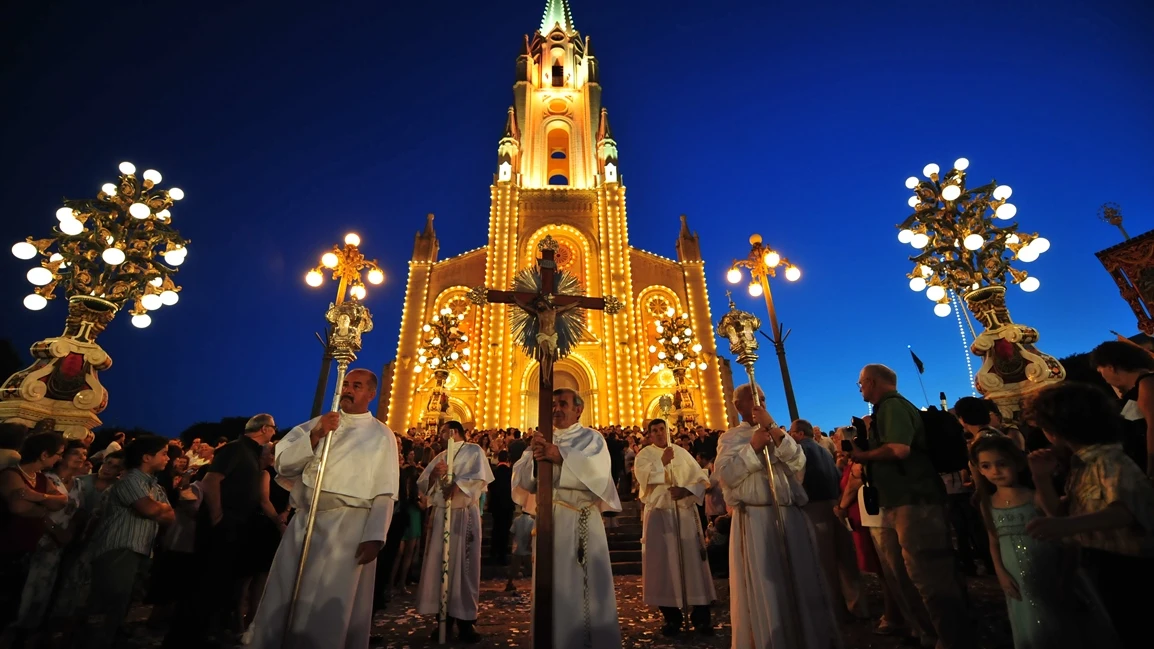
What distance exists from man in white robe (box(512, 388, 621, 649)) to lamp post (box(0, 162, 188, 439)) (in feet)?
27.8

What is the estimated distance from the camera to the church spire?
3975 cm

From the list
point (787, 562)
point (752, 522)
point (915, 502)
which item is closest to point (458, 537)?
point (752, 522)

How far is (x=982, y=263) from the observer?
360 inches

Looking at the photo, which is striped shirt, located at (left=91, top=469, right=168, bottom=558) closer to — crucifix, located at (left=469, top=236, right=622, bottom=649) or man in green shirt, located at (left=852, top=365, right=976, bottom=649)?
crucifix, located at (left=469, top=236, right=622, bottom=649)

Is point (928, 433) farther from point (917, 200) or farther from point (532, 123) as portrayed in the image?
point (532, 123)

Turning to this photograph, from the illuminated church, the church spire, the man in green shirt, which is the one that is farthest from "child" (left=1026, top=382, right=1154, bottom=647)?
the church spire

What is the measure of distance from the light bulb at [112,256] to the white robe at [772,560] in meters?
10.2

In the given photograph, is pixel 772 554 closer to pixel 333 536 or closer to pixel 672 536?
pixel 672 536

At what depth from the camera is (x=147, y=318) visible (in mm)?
9070

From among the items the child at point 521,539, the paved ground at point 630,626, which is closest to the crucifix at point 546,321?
the paved ground at point 630,626

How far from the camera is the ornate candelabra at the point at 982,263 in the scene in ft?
27.3

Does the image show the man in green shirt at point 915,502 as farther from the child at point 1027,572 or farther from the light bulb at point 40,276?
the light bulb at point 40,276

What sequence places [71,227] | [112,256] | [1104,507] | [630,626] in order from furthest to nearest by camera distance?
[112,256] < [71,227] < [630,626] < [1104,507]

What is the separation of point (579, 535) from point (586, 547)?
0.33 ft
